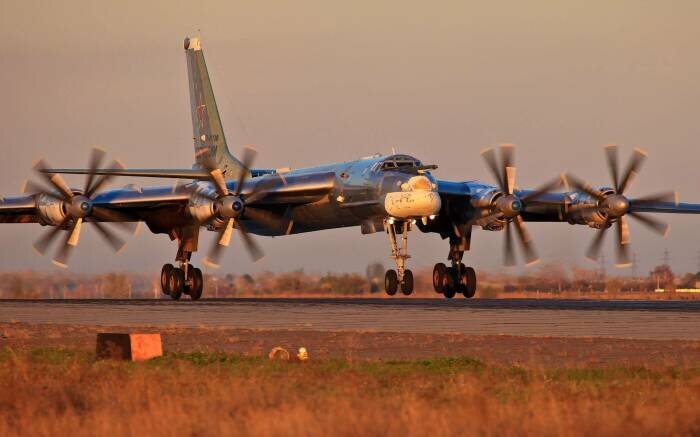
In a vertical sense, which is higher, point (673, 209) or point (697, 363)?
point (673, 209)

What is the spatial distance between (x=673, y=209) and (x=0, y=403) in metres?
32.3

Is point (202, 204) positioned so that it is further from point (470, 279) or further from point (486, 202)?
point (470, 279)

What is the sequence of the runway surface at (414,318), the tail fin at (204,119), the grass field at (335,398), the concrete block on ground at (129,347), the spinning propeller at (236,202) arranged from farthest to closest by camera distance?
the tail fin at (204,119) → the spinning propeller at (236,202) → the runway surface at (414,318) → the concrete block on ground at (129,347) → the grass field at (335,398)

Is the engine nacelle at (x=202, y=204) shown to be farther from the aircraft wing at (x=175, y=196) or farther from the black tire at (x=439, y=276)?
the black tire at (x=439, y=276)

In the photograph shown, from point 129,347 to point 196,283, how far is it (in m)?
26.2

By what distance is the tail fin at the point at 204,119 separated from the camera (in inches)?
1869

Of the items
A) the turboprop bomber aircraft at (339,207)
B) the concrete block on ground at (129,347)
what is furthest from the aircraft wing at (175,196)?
the concrete block on ground at (129,347)

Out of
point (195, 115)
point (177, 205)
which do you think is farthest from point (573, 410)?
Result: point (195, 115)

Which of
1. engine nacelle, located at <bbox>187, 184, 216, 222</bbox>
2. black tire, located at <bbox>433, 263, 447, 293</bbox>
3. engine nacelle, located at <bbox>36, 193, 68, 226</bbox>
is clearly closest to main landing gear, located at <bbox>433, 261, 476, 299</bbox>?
black tire, located at <bbox>433, 263, 447, 293</bbox>

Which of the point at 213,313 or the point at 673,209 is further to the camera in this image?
the point at 673,209

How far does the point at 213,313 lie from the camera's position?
30.4 m

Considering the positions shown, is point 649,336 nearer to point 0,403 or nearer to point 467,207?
point 0,403

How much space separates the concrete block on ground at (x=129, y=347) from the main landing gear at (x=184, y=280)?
84.2 feet

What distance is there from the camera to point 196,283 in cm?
4262
